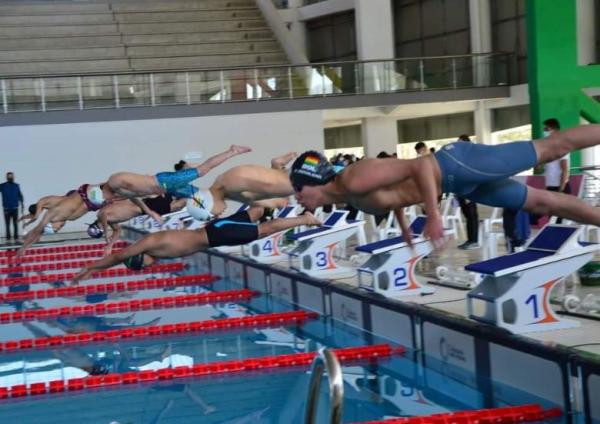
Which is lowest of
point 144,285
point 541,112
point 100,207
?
point 144,285

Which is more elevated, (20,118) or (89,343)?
(20,118)

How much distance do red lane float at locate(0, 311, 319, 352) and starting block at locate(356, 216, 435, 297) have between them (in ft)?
3.35

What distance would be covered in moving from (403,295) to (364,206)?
217 cm

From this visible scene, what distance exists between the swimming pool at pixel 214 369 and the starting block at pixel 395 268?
0.41 metres

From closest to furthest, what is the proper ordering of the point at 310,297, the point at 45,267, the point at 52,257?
the point at 310,297, the point at 45,267, the point at 52,257

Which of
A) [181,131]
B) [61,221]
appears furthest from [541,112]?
[181,131]

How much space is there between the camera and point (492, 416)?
16.5 feet

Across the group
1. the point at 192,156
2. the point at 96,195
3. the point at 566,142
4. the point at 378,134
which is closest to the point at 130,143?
the point at 192,156

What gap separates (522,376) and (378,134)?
1843cm

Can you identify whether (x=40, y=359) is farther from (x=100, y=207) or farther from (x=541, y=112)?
(x=541, y=112)

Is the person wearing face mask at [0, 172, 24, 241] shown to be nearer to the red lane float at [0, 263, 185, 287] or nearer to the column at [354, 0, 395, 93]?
the red lane float at [0, 263, 185, 287]

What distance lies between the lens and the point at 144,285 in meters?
11.9

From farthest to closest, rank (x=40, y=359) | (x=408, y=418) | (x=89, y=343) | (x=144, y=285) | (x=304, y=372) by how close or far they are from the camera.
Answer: (x=144, y=285), (x=89, y=343), (x=40, y=359), (x=304, y=372), (x=408, y=418)

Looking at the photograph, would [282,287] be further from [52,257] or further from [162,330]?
[52,257]
